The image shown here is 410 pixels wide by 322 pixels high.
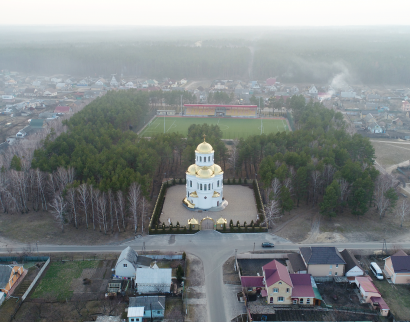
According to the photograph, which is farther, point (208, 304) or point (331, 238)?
point (331, 238)

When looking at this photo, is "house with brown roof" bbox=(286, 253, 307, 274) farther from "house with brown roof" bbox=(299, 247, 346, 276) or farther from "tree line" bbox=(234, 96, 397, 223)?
"tree line" bbox=(234, 96, 397, 223)

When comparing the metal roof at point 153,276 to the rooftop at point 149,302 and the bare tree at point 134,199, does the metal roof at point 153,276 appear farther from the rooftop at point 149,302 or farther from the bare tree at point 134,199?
the bare tree at point 134,199

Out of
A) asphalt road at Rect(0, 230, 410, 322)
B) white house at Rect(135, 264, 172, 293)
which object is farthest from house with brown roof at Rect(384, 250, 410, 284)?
white house at Rect(135, 264, 172, 293)

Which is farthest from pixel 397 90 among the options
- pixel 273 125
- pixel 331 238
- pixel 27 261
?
pixel 27 261

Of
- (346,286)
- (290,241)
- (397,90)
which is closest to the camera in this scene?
(346,286)

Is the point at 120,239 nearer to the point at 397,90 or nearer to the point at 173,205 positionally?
the point at 173,205
